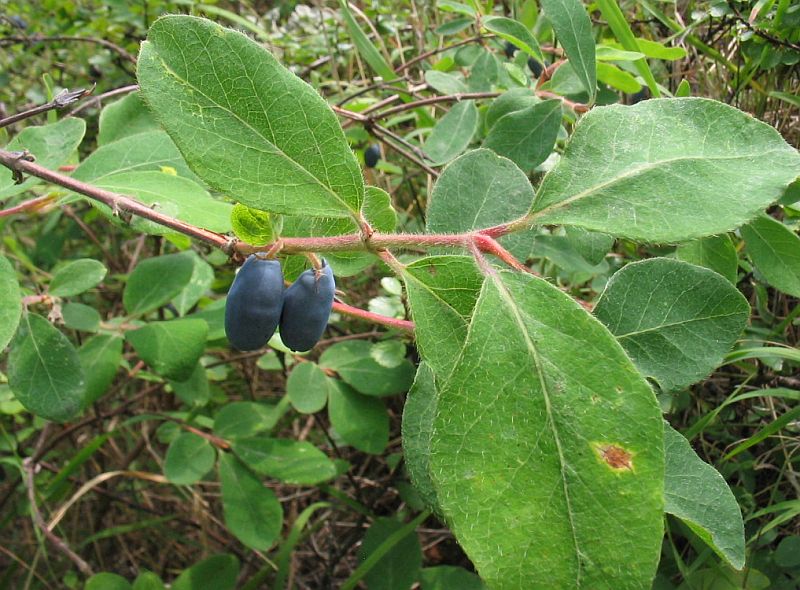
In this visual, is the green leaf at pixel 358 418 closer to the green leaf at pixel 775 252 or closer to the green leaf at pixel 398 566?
the green leaf at pixel 398 566

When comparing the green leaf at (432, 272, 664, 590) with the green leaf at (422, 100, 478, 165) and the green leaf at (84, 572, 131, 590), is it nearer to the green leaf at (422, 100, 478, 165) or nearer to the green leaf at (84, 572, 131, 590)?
the green leaf at (422, 100, 478, 165)

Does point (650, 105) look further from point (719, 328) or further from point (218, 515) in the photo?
point (218, 515)

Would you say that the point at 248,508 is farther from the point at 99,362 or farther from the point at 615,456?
the point at 615,456

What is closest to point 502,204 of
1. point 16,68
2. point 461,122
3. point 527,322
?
point 527,322

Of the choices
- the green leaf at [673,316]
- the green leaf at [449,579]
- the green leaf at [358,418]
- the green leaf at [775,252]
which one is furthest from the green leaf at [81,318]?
the green leaf at [775,252]

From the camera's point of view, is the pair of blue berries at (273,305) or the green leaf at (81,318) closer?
the pair of blue berries at (273,305)

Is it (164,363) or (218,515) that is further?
(218,515)
